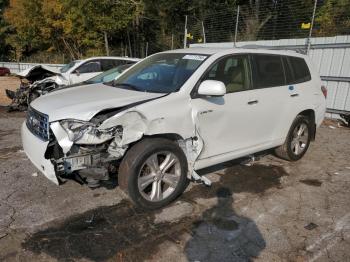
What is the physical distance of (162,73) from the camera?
4.44 meters

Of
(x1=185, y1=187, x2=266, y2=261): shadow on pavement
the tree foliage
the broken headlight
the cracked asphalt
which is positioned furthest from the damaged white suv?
the tree foliage

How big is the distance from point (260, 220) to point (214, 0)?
1891 cm

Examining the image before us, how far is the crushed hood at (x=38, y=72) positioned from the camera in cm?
1055

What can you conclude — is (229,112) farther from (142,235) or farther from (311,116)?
(311,116)

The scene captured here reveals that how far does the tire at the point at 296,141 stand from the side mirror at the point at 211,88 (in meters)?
2.11

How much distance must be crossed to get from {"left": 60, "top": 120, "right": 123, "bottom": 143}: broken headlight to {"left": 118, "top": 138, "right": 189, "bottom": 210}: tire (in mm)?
348

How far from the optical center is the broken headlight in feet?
11.0

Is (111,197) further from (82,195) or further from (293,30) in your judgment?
(293,30)

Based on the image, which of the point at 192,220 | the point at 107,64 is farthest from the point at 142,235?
the point at 107,64

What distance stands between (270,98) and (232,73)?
769 millimetres

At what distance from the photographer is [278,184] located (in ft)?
15.6

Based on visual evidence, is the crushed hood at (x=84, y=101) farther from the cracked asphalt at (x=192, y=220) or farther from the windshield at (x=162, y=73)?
the cracked asphalt at (x=192, y=220)

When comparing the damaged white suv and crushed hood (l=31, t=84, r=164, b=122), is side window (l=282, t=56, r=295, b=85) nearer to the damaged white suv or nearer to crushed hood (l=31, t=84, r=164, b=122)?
the damaged white suv

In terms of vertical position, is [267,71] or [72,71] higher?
[267,71]
